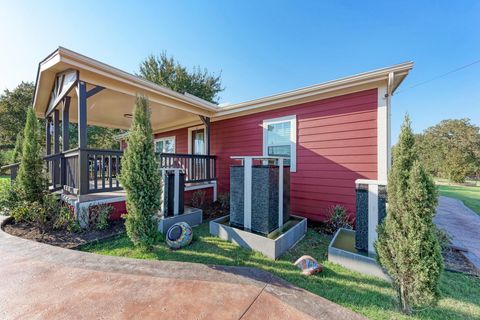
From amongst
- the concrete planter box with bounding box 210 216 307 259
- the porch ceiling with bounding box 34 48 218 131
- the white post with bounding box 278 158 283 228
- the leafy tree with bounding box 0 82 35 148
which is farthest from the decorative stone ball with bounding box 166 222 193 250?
the leafy tree with bounding box 0 82 35 148

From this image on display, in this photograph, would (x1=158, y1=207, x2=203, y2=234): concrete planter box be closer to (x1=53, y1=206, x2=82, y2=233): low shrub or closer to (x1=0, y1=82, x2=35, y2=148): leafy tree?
(x1=53, y1=206, x2=82, y2=233): low shrub

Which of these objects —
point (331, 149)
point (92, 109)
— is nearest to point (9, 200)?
point (92, 109)

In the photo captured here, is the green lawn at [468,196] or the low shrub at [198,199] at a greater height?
the low shrub at [198,199]

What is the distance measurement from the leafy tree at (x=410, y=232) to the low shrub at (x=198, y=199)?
4.86m

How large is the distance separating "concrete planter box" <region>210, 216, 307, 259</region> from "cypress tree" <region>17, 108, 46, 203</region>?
4.13 meters

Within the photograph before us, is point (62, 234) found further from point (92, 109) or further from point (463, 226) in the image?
point (463, 226)

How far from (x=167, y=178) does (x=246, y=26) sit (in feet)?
22.9

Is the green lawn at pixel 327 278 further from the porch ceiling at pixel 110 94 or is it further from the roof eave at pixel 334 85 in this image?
the roof eave at pixel 334 85

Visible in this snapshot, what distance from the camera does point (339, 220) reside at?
4.11 metres

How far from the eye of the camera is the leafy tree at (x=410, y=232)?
1669mm

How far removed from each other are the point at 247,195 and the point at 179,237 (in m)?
1.44

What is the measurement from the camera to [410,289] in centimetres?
176

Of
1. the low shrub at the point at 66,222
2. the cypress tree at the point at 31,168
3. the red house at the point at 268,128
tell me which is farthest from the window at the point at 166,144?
the low shrub at the point at 66,222

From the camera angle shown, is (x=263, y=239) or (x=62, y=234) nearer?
(x=263, y=239)
